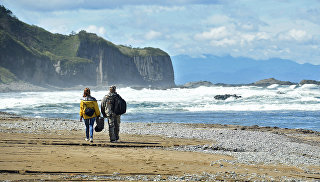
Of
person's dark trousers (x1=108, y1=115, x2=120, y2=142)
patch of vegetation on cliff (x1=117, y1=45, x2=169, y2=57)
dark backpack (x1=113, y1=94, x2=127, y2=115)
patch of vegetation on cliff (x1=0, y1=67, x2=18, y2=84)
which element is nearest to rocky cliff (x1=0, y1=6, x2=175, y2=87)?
patch of vegetation on cliff (x1=117, y1=45, x2=169, y2=57)

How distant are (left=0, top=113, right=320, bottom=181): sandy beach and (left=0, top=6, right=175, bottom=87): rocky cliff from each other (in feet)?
371

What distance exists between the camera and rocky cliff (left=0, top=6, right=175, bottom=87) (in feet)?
443

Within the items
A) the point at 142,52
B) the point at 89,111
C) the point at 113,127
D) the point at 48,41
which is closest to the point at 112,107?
the point at 113,127

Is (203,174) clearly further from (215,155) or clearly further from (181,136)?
(181,136)

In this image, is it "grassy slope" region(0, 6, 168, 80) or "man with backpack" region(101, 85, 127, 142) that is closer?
"man with backpack" region(101, 85, 127, 142)

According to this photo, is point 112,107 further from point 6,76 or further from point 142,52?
point 142,52

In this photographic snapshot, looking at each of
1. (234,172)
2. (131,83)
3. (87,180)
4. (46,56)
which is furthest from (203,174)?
(131,83)

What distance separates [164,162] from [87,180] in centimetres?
262

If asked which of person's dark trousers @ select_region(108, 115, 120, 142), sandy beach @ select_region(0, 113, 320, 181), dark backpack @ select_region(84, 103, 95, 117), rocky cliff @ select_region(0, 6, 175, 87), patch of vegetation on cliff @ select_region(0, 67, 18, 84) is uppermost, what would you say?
rocky cliff @ select_region(0, 6, 175, 87)

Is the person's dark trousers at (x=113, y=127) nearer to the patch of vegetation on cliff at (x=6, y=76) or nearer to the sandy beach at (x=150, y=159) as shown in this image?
the sandy beach at (x=150, y=159)

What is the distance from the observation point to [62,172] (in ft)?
31.7

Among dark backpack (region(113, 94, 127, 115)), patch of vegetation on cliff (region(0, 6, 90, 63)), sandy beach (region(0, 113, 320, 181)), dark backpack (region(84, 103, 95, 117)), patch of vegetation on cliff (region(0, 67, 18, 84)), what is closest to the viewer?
sandy beach (region(0, 113, 320, 181))

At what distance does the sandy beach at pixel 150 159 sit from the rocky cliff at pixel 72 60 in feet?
371

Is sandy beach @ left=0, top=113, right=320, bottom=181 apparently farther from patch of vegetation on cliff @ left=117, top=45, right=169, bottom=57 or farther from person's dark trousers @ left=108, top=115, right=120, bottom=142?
patch of vegetation on cliff @ left=117, top=45, right=169, bottom=57
